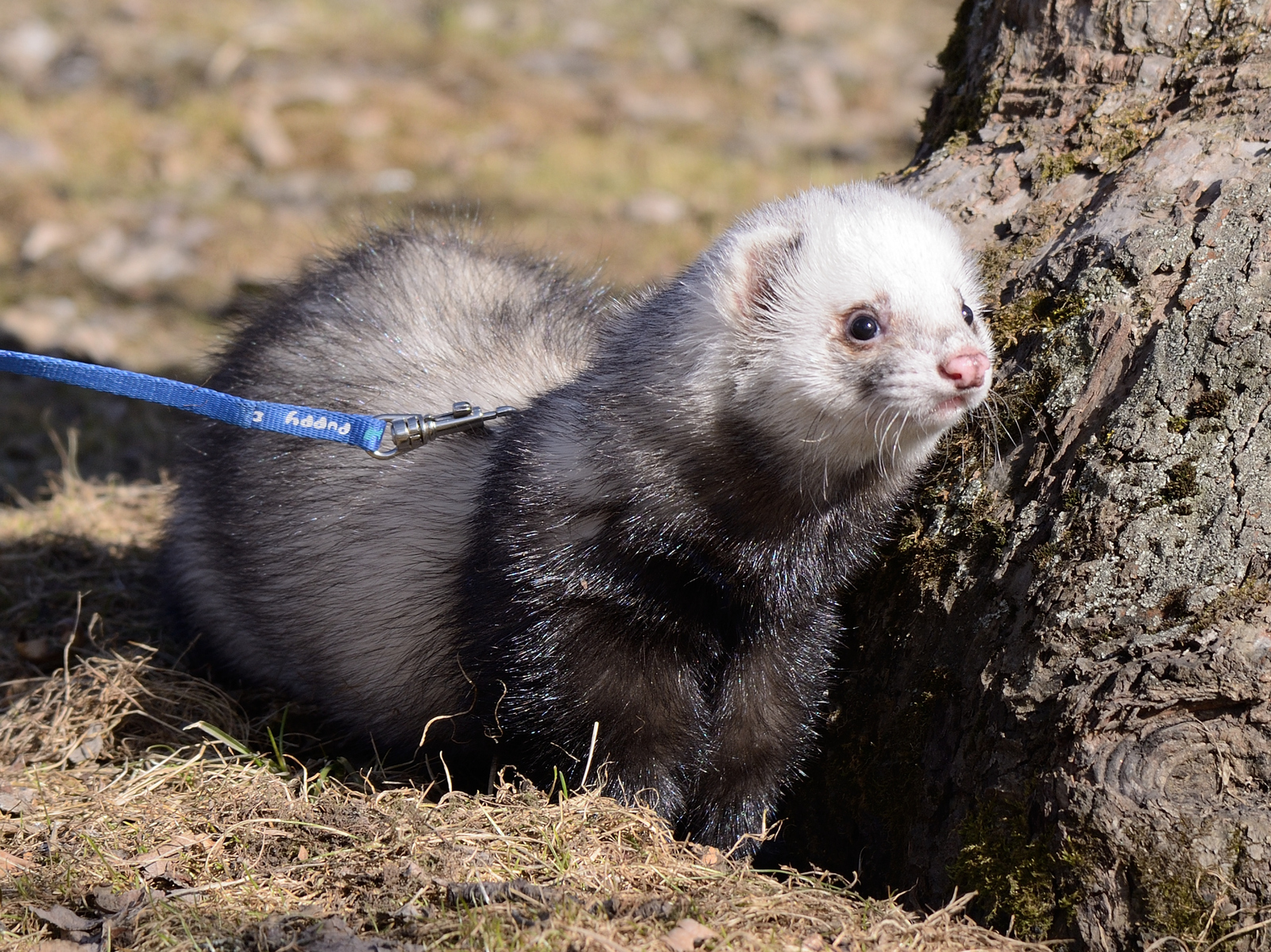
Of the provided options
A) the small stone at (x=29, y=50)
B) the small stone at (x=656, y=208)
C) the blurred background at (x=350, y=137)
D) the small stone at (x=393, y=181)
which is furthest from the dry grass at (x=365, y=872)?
the small stone at (x=29, y=50)

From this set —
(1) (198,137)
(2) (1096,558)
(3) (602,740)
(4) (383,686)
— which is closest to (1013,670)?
(2) (1096,558)

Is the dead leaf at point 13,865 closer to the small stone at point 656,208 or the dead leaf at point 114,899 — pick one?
the dead leaf at point 114,899

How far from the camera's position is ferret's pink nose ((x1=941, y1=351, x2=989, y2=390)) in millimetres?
2916

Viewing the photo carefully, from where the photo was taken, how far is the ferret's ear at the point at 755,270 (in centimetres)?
314

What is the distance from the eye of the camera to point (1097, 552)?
307cm

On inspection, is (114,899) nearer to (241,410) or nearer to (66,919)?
(66,919)

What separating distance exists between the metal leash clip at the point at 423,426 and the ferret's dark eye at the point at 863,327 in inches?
→ 45.9

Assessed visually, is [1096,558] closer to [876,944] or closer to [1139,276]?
[1139,276]

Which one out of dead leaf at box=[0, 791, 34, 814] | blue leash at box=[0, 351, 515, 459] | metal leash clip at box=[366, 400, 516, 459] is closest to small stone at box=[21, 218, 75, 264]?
blue leash at box=[0, 351, 515, 459]

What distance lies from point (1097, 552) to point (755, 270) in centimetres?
115

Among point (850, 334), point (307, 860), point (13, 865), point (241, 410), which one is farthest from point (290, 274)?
point (850, 334)

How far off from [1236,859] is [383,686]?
104 inches

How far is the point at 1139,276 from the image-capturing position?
131 inches

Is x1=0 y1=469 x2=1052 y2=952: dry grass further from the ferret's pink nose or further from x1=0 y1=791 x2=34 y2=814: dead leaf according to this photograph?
the ferret's pink nose
